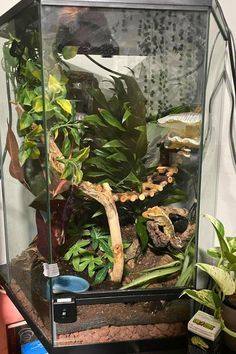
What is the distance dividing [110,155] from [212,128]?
0.85ft

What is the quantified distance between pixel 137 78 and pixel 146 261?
0.41 meters

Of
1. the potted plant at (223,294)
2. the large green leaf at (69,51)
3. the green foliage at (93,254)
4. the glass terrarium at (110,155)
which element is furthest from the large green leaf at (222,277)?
the large green leaf at (69,51)

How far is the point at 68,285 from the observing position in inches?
30.5

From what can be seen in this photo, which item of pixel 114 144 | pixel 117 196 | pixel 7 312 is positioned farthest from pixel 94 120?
pixel 7 312

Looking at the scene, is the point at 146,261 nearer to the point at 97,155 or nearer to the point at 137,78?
the point at 97,155

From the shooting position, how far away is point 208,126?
851 millimetres

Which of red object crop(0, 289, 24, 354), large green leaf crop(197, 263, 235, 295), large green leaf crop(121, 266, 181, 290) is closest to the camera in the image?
large green leaf crop(197, 263, 235, 295)

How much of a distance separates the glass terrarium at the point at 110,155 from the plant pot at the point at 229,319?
0.09 meters

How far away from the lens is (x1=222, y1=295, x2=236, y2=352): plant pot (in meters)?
0.73

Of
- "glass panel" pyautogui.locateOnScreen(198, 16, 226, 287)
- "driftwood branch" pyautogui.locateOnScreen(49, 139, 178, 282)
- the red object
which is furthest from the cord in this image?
the red object

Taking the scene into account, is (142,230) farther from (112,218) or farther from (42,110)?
(42,110)

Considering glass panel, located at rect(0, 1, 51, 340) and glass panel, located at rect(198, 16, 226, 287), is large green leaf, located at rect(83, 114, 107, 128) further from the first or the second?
glass panel, located at rect(198, 16, 226, 287)

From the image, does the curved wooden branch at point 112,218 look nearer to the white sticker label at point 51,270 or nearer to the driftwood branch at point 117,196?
the driftwood branch at point 117,196

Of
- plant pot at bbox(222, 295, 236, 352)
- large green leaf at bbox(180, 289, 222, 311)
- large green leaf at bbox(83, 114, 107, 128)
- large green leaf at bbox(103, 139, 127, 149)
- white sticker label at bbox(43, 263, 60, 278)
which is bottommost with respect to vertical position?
plant pot at bbox(222, 295, 236, 352)
